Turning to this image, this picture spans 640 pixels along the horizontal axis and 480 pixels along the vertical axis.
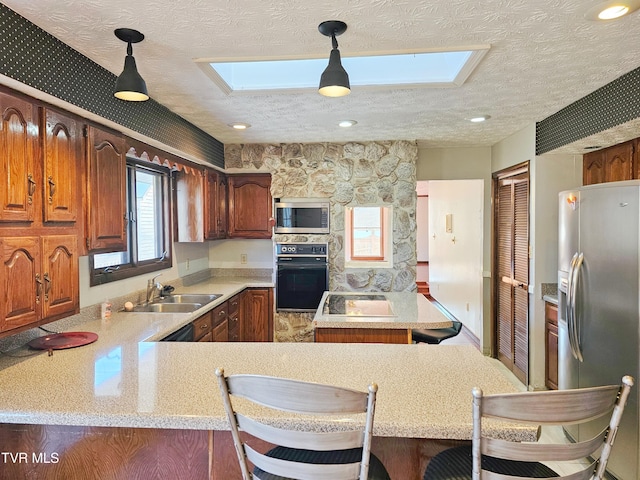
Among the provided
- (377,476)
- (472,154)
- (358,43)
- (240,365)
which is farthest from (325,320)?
(472,154)

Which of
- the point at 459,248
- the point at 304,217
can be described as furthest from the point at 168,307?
the point at 459,248

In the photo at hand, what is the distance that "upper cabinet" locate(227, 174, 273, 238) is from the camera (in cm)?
452

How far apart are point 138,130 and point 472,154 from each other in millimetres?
3430

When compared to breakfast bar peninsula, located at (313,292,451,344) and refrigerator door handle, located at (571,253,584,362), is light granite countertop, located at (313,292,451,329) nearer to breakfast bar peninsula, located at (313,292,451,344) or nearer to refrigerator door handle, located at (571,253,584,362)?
breakfast bar peninsula, located at (313,292,451,344)

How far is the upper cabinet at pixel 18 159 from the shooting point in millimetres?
1570

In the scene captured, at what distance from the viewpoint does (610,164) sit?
9.98 ft

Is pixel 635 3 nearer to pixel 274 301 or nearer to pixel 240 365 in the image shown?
pixel 240 365

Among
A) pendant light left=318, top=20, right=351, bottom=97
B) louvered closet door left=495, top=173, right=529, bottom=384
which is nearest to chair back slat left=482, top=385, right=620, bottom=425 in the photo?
pendant light left=318, top=20, right=351, bottom=97

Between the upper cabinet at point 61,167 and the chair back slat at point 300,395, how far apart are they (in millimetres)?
1409

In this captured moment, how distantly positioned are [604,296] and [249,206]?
11.2ft

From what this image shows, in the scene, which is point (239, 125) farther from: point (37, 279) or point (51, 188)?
point (37, 279)

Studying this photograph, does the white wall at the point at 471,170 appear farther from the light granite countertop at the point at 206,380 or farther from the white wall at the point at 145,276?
the light granite countertop at the point at 206,380

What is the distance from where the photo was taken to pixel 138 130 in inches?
101

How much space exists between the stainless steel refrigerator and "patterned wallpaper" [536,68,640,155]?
46 cm
